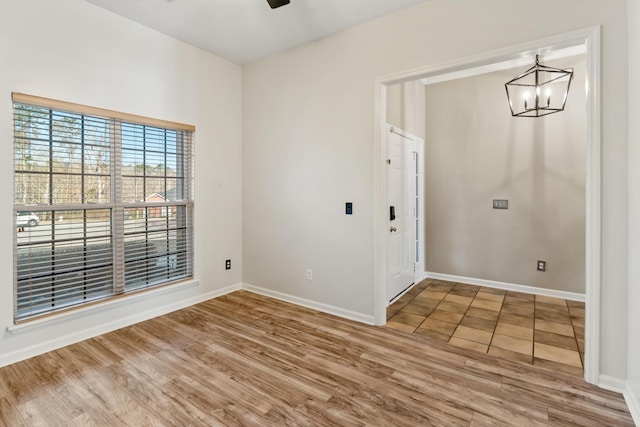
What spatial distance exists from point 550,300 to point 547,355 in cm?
161

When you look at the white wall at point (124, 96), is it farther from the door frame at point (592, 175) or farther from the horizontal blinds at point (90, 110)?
the door frame at point (592, 175)

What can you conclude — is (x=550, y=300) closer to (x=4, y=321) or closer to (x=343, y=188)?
(x=343, y=188)

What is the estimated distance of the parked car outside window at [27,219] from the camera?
241 centimetres

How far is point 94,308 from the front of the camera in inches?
109

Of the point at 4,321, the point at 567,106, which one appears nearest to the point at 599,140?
the point at 567,106

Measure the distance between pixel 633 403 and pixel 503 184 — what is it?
113 inches

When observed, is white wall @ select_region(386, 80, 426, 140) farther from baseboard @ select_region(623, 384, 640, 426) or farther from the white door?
baseboard @ select_region(623, 384, 640, 426)

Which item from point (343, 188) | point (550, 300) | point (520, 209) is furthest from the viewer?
point (520, 209)

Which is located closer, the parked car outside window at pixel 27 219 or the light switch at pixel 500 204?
the parked car outside window at pixel 27 219

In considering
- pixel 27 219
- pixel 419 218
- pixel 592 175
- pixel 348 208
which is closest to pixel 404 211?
pixel 419 218

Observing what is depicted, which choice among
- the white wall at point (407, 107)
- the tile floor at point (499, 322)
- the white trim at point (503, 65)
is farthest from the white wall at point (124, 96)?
the white trim at point (503, 65)

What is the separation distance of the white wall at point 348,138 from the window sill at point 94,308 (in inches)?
37.2

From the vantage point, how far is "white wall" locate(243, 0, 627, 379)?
2010 mm

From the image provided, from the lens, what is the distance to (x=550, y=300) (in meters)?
3.74
